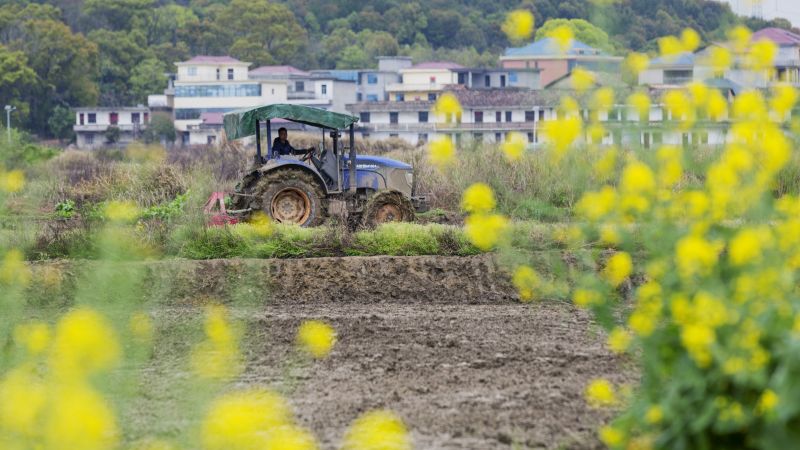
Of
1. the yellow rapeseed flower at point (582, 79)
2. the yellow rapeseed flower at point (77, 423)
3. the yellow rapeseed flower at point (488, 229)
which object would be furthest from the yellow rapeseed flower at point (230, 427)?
the yellow rapeseed flower at point (582, 79)

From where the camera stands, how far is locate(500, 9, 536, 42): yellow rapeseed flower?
700cm

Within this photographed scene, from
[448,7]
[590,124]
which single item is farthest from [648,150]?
[448,7]

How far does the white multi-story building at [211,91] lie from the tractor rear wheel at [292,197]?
6085 cm

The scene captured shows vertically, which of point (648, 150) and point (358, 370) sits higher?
point (648, 150)

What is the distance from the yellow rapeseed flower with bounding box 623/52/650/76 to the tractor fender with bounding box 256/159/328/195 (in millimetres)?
10505

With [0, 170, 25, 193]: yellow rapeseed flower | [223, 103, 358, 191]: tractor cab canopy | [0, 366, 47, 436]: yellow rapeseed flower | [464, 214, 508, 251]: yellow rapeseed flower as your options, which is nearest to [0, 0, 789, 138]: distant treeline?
[223, 103, 358, 191]: tractor cab canopy

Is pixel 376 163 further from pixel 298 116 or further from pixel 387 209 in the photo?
pixel 298 116

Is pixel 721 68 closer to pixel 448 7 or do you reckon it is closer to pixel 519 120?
pixel 519 120

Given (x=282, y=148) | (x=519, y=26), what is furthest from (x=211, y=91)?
(x=519, y=26)

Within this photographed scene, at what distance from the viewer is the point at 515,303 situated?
1370 centimetres

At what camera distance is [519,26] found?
698 centimetres

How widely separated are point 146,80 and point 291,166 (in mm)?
74611

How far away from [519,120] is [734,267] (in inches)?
2335

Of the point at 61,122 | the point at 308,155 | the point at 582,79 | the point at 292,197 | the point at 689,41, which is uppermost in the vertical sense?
the point at 689,41
